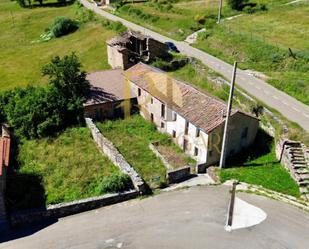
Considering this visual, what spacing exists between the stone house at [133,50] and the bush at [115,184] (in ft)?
87.0

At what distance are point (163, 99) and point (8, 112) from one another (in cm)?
1729

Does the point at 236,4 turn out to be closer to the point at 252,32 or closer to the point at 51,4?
the point at 252,32

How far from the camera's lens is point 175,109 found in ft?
126

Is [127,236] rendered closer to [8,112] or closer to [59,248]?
[59,248]

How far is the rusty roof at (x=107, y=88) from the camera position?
44.8 m

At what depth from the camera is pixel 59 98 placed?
44.1m

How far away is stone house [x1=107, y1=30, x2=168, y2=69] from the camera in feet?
182

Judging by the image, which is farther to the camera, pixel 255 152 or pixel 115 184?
pixel 255 152

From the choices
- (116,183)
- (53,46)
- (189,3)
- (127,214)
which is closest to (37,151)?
(116,183)

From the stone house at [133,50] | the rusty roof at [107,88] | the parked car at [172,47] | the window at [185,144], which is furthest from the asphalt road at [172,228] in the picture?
the parked car at [172,47]

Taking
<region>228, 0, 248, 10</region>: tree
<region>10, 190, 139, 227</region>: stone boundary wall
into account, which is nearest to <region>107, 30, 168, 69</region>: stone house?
<region>10, 190, 139, 227</region>: stone boundary wall

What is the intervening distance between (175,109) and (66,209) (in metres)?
14.5

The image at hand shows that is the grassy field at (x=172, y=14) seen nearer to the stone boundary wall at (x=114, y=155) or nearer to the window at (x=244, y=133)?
the stone boundary wall at (x=114, y=155)

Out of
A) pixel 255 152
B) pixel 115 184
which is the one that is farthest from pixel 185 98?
pixel 115 184
